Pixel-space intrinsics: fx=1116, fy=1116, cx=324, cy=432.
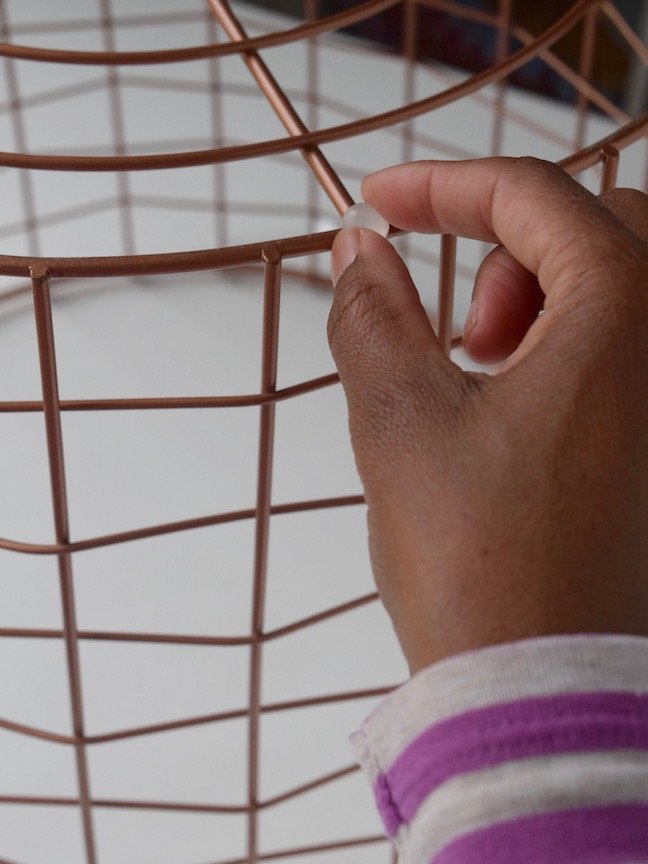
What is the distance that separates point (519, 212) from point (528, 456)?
0.15 ft

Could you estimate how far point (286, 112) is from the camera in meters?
0.26

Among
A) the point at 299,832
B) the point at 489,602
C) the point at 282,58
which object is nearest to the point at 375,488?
the point at 489,602

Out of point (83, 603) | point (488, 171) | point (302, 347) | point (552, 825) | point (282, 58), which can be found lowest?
point (552, 825)

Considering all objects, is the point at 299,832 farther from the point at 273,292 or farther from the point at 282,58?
the point at 282,58

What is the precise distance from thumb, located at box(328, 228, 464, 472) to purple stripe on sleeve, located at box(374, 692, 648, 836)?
0.04 meters

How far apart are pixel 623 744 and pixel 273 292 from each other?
0.10 metres

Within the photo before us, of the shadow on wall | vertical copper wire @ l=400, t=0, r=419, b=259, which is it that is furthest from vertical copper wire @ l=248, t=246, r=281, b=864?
the shadow on wall

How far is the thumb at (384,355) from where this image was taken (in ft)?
0.59

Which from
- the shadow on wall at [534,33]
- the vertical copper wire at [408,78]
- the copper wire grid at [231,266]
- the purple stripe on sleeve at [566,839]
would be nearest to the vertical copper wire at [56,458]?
the copper wire grid at [231,266]

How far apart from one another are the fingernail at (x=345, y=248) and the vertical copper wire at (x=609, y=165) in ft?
0.18

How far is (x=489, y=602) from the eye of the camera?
0.17 meters

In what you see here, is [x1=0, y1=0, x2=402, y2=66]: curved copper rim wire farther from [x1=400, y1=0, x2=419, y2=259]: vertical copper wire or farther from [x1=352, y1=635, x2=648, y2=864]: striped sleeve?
[x1=400, y1=0, x2=419, y2=259]: vertical copper wire

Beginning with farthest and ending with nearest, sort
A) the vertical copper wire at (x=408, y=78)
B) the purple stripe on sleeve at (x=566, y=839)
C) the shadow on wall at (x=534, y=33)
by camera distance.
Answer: the shadow on wall at (x=534, y=33)
the vertical copper wire at (x=408, y=78)
the purple stripe on sleeve at (x=566, y=839)

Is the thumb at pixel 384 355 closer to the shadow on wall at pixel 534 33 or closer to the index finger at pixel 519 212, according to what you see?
the index finger at pixel 519 212
